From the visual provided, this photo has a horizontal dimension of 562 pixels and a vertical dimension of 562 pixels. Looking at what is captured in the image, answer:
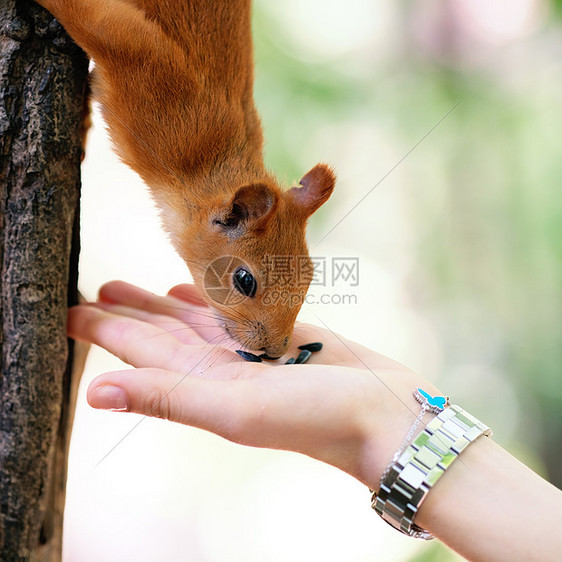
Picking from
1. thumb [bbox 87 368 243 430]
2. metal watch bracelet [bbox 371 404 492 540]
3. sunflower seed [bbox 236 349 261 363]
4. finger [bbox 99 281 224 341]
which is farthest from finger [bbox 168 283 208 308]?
metal watch bracelet [bbox 371 404 492 540]

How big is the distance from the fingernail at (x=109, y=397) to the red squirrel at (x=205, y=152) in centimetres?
36

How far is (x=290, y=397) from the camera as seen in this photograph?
2.93 ft

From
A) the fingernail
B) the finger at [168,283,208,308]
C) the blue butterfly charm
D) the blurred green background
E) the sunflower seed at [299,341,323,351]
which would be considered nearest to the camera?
the fingernail

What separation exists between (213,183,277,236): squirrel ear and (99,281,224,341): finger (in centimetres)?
24

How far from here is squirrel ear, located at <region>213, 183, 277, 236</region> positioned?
44.5 inches

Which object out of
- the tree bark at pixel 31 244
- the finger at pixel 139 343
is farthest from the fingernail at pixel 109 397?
the tree bark at pixel 31 244

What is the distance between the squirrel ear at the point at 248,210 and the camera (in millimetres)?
1130

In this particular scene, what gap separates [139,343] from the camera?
3.74 ft

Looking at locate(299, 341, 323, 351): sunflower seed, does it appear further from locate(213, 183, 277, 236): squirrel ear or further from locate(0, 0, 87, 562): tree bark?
locate(0, 0, 87, 562): tree bark

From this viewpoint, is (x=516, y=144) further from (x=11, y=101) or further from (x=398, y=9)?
(x=11, y=101)

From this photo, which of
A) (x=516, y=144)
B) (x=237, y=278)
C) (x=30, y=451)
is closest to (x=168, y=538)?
(x=30, y=451)

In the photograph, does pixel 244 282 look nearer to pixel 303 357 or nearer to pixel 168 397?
pixel 303 357

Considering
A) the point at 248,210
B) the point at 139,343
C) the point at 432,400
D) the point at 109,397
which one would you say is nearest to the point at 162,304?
the point at 139,343

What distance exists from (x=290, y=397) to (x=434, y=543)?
1.34 m
